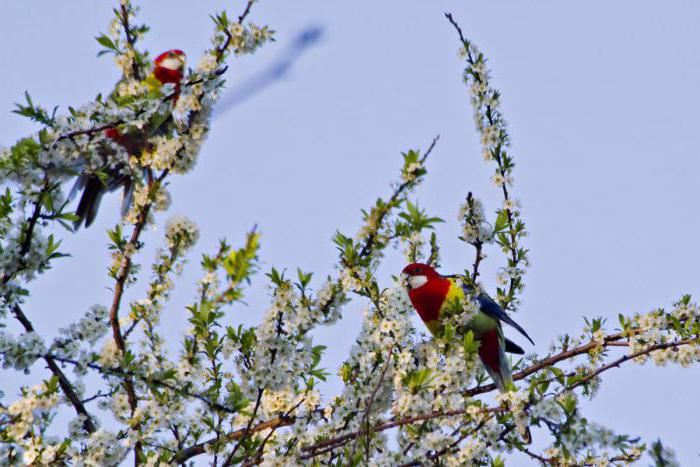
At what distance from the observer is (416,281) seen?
173 inches

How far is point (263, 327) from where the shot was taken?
3.11 metres

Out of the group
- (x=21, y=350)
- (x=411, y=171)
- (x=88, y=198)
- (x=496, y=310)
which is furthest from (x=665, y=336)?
(x=88, y=198)

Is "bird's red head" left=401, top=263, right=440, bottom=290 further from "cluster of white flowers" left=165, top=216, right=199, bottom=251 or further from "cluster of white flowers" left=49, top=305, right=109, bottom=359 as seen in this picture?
"cluster of white flowers" left=49, top=305, right=109, bottom=359

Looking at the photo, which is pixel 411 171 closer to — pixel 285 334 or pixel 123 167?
pixel 285 334

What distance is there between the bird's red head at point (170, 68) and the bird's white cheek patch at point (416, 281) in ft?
8.18

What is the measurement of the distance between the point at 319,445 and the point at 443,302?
172cm

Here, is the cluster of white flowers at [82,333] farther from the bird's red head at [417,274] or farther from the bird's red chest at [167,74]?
the bird's red chest at [167,74]

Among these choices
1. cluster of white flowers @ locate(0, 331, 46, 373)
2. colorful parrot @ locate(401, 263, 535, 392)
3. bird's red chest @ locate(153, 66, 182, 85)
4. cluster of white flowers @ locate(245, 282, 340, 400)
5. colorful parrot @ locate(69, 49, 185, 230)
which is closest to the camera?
cluster of white flowers @ locate(0, 331, 46, 373)

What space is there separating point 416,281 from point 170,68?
276 centimetres

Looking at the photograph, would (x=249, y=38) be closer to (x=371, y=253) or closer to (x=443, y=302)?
(x=371, y=253)

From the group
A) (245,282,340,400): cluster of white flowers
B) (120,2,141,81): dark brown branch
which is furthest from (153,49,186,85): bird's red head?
(245,282,340,400): cluster of white flowers

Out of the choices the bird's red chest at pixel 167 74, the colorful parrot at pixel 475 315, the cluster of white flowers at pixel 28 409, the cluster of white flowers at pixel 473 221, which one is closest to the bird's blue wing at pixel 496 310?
the colorful parrot at pixel 475 315

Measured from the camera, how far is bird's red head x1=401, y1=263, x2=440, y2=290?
169 inches

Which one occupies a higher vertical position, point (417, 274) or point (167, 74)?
point (167, 74)
